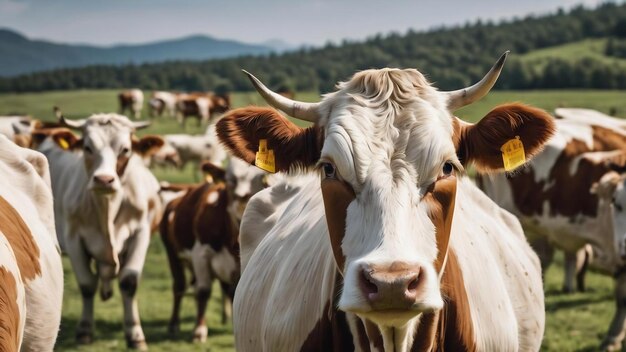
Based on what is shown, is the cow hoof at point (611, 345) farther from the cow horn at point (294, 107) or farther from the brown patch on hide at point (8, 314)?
the brown patch on hide at point (8, 314)

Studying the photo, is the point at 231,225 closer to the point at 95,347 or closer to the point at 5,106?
the point at 95,347

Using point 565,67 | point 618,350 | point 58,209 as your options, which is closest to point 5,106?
point 565,67

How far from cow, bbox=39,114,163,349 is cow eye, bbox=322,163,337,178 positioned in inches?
239

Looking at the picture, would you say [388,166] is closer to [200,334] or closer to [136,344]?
[136,344]

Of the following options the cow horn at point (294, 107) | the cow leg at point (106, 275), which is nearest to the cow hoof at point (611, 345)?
the cow leg at point (106, 275)

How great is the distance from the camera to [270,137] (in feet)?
12.8

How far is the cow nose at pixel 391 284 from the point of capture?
9.55 ft

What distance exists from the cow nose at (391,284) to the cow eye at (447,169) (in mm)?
621

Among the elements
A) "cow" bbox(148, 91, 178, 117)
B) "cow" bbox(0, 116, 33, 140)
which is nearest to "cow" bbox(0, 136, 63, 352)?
"cow" bbox(0, 116, 33, 140)

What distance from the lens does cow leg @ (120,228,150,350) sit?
9633mm

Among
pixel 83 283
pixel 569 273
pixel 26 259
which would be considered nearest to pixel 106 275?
pixel 83 283

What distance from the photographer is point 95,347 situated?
9.59m

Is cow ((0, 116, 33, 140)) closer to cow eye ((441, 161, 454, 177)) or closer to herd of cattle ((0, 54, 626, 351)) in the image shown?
herd of cattle ((0, 54, 626, 351))

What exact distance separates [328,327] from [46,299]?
1.89 metres
